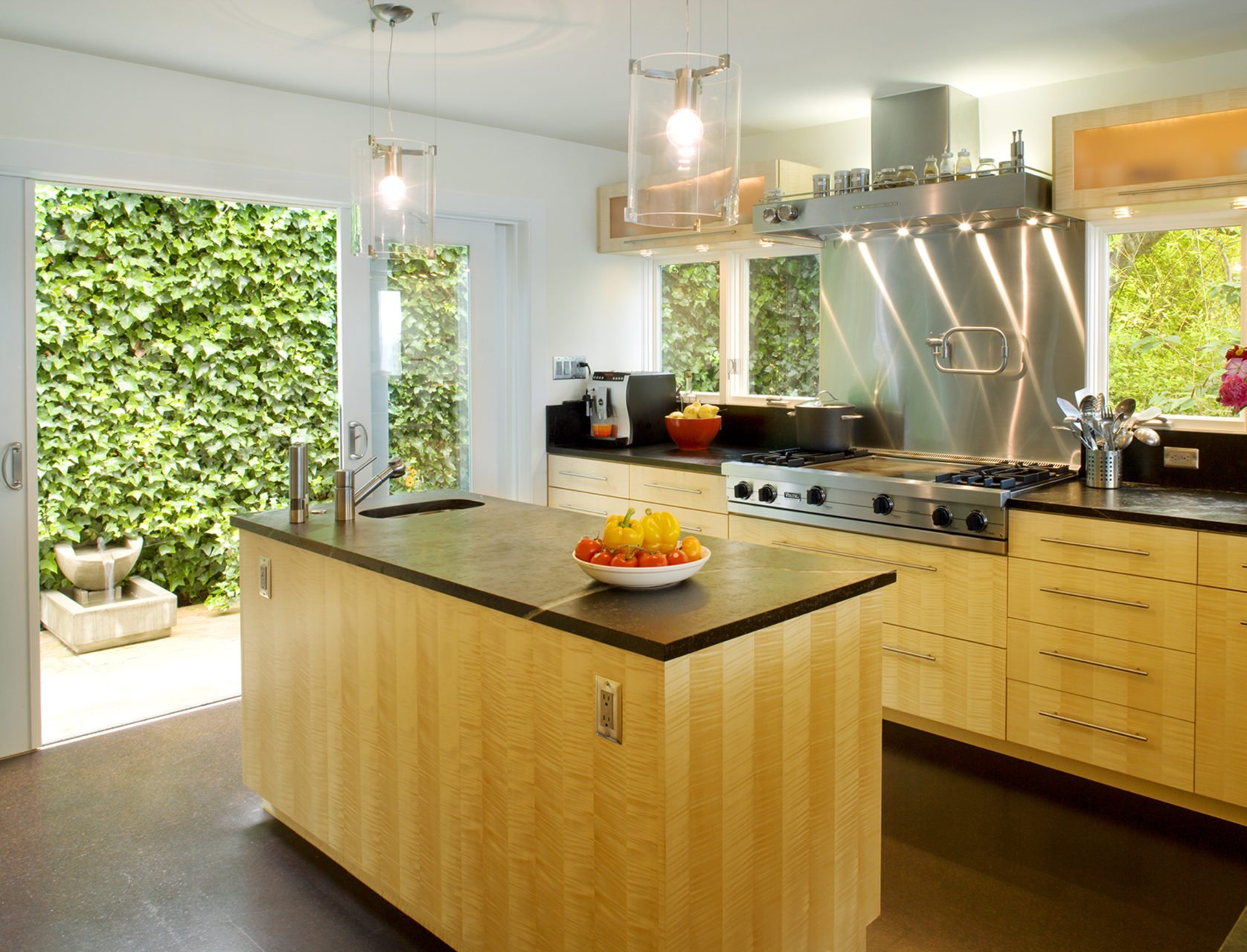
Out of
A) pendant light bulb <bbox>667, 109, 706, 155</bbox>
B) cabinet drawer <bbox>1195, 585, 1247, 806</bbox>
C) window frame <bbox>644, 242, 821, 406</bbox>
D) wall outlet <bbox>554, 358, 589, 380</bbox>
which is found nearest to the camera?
pendant light bulb <bbox>667, 109, 706, 155</bbox>

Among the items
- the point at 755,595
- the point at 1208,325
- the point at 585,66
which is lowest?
the point at 755,595

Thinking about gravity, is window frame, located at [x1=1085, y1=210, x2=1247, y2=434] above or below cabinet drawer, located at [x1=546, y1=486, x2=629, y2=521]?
above

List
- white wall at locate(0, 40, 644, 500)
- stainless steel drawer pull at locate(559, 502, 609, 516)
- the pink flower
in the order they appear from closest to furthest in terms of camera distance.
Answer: the pink flower → white wall at locate(0, 40, 644, 500) → stainless steel drawer pull at locate(559, 502, 609, 516)

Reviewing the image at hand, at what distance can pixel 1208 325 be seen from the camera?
12.1ft

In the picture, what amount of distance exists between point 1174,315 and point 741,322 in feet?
6.62

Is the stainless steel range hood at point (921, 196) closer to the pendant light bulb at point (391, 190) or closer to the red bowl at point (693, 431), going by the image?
the red bowl at point (693, 431)

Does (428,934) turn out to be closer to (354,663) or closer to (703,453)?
(354,663)

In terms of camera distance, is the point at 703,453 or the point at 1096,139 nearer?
the point at 1096,139

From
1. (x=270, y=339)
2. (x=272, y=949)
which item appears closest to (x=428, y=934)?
(x=272, y=949)

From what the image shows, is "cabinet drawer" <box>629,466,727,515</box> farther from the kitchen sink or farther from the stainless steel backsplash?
the kitchen sink

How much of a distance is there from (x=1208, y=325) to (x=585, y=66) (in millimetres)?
2454

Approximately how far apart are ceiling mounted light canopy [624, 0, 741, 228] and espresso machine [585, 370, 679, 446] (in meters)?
2.98

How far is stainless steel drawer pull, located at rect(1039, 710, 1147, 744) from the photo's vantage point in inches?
122

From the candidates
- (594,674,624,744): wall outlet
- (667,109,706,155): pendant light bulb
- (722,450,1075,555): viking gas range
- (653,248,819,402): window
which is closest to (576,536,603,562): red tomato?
(594,674,624,744): wall outlet
